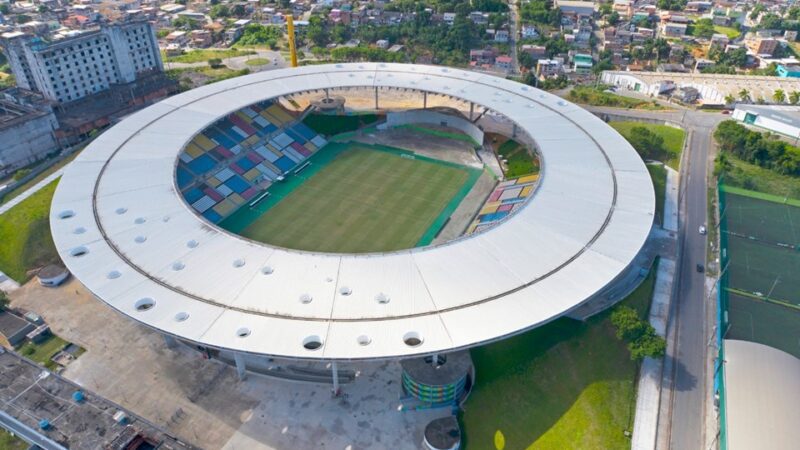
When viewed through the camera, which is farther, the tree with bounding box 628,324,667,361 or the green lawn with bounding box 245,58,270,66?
the green lawn with bounding box 245,58,270,66

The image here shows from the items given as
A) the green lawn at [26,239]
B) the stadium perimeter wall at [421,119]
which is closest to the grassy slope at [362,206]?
the stadium perimeter wall at [421,119]

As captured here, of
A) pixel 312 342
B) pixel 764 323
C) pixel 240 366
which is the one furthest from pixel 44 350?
pixel 764 323

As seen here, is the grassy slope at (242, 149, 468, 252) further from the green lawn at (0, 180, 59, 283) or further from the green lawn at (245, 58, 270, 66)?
the green lawn at (245, 58, 270, 66)

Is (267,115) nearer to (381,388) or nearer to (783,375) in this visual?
(381,388)

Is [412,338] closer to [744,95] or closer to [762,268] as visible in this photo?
[762,268]

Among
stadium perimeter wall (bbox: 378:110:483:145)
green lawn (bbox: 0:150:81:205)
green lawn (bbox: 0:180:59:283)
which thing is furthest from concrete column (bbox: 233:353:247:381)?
stadium perimeter wall (bbox: 378:110:483:145)
